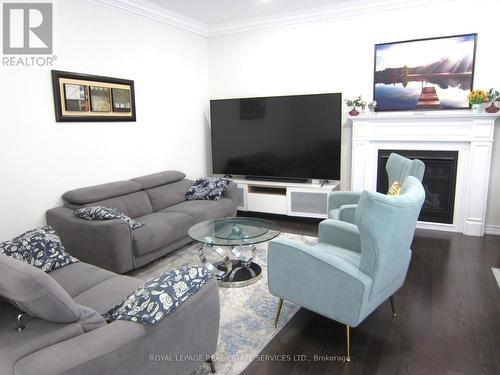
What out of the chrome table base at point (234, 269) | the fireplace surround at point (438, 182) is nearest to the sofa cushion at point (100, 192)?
the chrome table base at point (234, 269)

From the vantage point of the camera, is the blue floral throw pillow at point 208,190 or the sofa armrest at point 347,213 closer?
the sofa armrest at point 347,213

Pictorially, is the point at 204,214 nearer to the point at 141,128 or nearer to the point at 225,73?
the point at 141,128

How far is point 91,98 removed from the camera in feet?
12.6

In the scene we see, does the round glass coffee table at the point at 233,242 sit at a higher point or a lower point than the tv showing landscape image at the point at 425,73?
lower

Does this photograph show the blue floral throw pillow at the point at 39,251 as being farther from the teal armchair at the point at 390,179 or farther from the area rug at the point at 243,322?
the teal armchair at the point at 390,179

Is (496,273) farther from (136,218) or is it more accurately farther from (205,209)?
(136,218)

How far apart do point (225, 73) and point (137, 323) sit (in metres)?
4.64

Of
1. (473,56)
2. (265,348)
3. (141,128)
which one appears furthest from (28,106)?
(473,56)

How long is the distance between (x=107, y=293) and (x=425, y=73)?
4115 mm

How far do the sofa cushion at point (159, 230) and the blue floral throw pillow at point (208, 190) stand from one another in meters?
0.68

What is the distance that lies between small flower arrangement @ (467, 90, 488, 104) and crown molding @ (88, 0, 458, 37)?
1078 mm

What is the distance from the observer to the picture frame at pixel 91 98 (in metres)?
3.53

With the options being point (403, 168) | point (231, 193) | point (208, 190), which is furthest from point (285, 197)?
point (403, 168)

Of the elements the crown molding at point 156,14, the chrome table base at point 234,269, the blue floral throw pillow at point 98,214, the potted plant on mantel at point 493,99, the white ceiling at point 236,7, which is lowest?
the chrome table base at point 234,269
